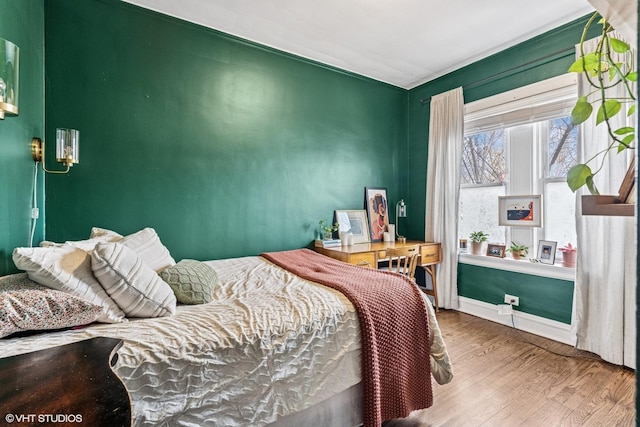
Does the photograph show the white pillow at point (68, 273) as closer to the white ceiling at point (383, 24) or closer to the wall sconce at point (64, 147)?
the wall sconce at point (64, 147)

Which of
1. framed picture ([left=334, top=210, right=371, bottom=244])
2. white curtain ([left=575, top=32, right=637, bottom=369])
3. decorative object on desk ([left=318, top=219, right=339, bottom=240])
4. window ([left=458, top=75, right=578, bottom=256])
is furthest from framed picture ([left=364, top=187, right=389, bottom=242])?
white curtain ([left=575, top=32, right=637, bottom=369])

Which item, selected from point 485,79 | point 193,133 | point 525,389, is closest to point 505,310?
point 525,389

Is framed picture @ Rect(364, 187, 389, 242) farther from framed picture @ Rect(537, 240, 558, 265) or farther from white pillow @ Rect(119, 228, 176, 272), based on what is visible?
white pillow @ Rect(119, 228, 176, 272)

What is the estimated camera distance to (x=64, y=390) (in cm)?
64

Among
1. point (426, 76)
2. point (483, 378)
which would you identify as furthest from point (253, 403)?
point (426, 76)

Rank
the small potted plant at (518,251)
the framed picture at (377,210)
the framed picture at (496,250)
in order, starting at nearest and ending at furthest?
the small potted plant at (518,251), the framed picture at (496,250), the framed picture at (377,210)

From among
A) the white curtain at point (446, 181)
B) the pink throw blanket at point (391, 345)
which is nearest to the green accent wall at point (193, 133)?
the white curtain at point (446, 181)

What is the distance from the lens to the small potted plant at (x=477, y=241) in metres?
3.32

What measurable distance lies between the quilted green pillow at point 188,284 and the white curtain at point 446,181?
2.65 meters

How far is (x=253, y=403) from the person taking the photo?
1298mm

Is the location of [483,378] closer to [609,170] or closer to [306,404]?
[306,404]

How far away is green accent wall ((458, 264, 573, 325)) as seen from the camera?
269 centimetres

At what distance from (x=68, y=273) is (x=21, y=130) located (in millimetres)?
1039

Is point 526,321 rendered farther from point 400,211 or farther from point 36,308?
point 36,308
